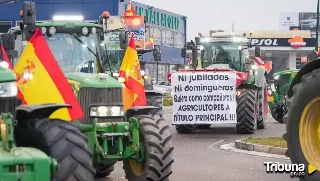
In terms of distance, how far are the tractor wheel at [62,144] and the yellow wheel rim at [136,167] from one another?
9.75 feet

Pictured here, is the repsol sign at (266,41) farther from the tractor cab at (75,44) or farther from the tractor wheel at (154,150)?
the tractor wheel at (154,150)

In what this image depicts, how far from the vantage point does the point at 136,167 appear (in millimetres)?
10914

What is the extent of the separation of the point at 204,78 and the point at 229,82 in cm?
65

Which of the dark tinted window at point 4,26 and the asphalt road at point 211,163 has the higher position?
the dark tinted window at point 4,26

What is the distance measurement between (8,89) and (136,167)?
3.44 m

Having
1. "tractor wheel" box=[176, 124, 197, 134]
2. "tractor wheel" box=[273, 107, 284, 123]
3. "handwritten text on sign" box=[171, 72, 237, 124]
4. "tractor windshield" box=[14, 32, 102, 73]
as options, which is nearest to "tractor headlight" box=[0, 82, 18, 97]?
"tractor windshield" box=[14, 32, 102, 73]

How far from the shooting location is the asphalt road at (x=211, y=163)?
1281 cm

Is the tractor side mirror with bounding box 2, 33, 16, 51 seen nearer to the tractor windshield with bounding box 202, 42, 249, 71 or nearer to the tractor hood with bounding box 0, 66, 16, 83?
the tractor hood with bounding box 0, 66, 16, 83

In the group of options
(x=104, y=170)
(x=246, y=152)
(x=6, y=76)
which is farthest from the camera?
(x=246, y=152)

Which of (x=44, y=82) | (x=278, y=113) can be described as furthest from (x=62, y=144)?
(x=278, y=113)

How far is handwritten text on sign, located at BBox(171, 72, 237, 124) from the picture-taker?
21.3 meters

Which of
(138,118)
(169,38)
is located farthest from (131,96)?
(169,38)

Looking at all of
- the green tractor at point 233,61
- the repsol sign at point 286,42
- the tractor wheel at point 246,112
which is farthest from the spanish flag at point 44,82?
the repsol sign at point 286,42

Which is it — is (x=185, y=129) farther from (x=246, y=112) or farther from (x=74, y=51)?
(x=74, y=51)
